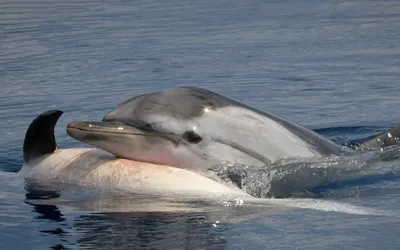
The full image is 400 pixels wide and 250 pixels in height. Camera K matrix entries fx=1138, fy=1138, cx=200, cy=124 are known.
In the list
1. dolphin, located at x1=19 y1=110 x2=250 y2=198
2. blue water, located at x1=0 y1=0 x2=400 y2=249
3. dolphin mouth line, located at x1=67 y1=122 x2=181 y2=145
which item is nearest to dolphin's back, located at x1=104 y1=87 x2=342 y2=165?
dolphin mouth line, located at x1=67 y1=122 x2=181 y2=145

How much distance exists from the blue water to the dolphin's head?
1.78 feet

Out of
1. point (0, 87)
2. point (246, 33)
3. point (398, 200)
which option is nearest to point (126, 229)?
point (398, 200)

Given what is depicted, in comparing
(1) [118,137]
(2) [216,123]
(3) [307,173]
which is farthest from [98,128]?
(3) [307,173]

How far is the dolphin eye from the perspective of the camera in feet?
34.8

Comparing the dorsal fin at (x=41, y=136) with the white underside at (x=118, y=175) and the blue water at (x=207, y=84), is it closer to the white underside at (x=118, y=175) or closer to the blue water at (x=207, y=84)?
the white underside at (x=118, y=175)

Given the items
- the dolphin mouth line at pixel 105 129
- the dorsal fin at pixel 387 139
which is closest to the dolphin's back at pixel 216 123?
the dolphin mouth line at pixel 105 129

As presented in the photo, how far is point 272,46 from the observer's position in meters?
20.8

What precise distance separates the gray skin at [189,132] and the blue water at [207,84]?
0.55m

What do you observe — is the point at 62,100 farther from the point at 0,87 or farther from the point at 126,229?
the point at 126,229

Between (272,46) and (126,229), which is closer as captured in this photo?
(126,229)

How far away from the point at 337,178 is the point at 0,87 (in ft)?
27.0

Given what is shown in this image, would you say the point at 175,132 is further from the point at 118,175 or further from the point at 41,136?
the point at 41,136

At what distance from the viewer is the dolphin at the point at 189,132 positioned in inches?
408

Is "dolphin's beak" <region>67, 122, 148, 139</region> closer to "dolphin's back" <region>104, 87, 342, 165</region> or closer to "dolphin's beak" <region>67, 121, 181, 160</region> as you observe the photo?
"dolphin's beak" <region>67, 121, 181, 160</region>
